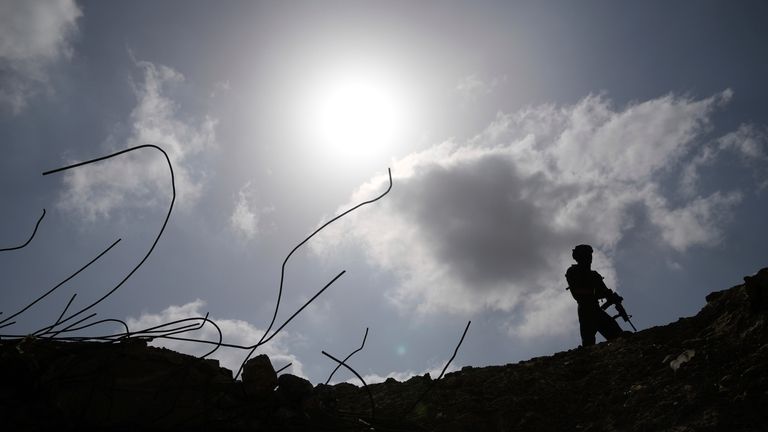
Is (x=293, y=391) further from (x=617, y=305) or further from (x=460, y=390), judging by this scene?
(x=617, y=305)

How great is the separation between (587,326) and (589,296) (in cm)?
55

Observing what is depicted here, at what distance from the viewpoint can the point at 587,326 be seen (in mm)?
8336

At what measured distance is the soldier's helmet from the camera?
8.78 meters

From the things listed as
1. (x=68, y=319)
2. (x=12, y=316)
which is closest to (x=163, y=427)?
(x=68, y=319)

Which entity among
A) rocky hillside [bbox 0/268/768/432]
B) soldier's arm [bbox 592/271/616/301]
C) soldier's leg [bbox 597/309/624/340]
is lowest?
rocky hillside [bbox 0/268/768/432]

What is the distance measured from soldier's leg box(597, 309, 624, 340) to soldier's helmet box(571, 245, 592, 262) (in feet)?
3.50

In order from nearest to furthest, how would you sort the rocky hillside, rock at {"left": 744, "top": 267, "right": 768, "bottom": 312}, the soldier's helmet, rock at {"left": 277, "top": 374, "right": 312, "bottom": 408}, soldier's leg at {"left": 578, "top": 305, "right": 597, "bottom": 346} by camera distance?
the rocky hillside → rock at {"left": 277, "top": 374, "right": 312, "bottom": 408} → rock at {"left": 744, "top": 267, "right": 768, "bottom": 312} → soldier's leg at {"left": 578, "top": 305, "right": 597, "bottom": 346} → the soldier's helmet

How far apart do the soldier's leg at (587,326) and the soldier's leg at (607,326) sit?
0.14 m

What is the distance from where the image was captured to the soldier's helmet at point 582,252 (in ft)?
28.8

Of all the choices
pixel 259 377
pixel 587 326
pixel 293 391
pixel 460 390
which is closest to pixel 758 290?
pixel 460 390

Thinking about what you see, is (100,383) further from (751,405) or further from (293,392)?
(751,405)

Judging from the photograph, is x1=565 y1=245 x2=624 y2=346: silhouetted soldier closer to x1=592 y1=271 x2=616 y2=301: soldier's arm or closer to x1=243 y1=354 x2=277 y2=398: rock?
x1=592 y1=271 x2=616 y2=301: soldier's arm

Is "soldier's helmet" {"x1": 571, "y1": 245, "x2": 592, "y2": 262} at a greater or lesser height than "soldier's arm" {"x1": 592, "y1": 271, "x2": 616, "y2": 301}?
greater

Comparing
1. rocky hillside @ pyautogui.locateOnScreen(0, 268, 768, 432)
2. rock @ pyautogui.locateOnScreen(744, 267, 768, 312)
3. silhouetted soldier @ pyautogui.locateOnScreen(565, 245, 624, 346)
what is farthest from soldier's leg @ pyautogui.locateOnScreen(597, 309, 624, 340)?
rock @ pyautogui.locateOnScreen(744, 267, 768, 312)
